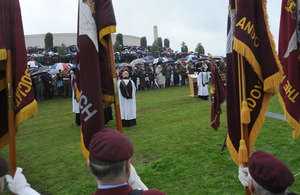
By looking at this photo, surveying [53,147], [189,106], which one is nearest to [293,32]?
[53,147]

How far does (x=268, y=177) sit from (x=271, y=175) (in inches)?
0.8

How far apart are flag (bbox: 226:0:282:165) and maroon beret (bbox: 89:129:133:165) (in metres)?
1.71

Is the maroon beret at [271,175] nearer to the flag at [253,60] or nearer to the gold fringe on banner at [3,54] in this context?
the flag at [253,60]

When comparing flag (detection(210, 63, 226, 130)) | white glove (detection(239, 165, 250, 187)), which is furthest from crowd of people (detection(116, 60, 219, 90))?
white glove (detection(239, 165, 250, 187))

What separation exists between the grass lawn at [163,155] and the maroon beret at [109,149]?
9.65ft

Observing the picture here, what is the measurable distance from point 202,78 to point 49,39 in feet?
113

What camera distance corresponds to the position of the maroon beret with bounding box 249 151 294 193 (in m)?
1.54

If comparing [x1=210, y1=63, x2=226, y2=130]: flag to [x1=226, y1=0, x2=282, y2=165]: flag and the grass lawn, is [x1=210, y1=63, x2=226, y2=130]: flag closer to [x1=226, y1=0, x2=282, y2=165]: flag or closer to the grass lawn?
the grass lawn

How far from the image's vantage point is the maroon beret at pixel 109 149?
1521 mm

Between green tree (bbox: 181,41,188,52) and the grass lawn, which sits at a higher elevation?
green tree (bbox: 181,41,188,52)

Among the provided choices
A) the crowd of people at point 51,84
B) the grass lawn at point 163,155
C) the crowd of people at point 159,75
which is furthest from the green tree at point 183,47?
the grass lawn at point 163,155

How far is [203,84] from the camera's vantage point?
44.7ft

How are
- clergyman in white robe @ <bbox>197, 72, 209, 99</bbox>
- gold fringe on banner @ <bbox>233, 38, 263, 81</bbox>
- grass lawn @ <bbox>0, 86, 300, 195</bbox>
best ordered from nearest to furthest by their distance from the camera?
1. gold fringe on banner @ <bbox>233, 38, 263, 81</bbox>
2. grass lawn @ <bbox>0, 86, 300, 195</bbox>
3. clergyman in white robe @ <bbox>197, 72, 209, 99</bbox>

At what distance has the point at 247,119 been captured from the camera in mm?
2822
